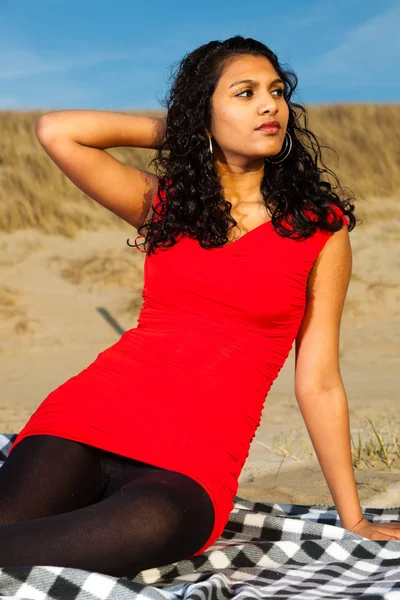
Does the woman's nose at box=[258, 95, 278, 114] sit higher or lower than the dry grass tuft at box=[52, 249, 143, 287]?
lower

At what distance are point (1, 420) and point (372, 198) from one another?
301 inches

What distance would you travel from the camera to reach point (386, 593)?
6.91ft

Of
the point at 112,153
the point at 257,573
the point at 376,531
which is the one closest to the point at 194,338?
the point at 257,573

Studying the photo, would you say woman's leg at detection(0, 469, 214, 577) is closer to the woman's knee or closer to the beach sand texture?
the woman's knee

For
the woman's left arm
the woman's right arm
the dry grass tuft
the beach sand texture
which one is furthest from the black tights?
the dry grass tuft

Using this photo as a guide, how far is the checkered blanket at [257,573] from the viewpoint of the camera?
79.4 inches

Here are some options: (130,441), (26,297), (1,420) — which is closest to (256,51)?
(130,441)

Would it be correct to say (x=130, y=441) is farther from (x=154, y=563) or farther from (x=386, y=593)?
(x=386, y=593)

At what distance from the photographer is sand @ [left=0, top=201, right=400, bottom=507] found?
471 cm

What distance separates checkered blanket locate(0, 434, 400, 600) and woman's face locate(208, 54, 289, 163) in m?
1.08

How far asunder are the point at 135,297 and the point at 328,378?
705 centimetres

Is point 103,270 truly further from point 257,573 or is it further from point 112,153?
point 257,573

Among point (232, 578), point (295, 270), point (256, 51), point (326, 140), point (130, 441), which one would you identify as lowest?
point (232, 578)

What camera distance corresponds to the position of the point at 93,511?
212 cm
